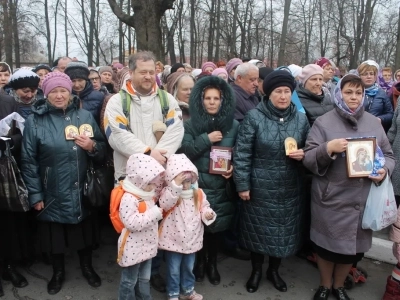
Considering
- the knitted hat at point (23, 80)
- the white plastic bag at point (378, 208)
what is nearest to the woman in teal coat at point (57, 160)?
the knitted hat at point (23, 80)

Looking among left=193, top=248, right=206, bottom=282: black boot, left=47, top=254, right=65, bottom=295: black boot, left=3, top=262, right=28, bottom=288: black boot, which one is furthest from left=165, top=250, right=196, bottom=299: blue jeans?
left=3, top=262, right=28, bottom=288: black boot

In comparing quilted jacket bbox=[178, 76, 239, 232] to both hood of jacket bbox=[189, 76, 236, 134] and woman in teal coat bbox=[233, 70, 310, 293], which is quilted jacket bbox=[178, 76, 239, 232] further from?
woman in teal coat bbox=[233, 70, 310, 293]

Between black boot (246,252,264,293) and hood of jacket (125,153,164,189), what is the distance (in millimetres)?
1404

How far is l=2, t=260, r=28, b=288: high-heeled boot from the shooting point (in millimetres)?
3561

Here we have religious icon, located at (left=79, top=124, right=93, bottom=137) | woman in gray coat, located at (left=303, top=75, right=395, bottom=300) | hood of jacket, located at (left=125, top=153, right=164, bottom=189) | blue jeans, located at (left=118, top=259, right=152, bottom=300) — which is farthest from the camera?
religious icon, located at (left=79, top=124, right=93, bottom=137)

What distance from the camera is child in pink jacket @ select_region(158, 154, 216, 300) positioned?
9.67 feet

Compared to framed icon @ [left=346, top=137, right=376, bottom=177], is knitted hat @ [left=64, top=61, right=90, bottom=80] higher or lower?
higher

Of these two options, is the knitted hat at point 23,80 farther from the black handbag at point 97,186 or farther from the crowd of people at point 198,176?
the black handbag at point 97,186

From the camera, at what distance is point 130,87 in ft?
10.9

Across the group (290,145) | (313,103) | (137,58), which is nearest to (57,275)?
(137,58)

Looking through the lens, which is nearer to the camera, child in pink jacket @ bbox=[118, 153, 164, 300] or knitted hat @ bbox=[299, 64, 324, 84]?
child in pink jacket @ bbox=[118, 153, 164, 300]

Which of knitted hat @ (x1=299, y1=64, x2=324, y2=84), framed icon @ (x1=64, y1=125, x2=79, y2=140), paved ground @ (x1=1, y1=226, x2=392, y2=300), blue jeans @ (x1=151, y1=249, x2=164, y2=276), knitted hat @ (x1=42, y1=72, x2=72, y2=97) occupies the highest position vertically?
knitted hat @ (x1=299, y1=64, x2=324, y2=84)

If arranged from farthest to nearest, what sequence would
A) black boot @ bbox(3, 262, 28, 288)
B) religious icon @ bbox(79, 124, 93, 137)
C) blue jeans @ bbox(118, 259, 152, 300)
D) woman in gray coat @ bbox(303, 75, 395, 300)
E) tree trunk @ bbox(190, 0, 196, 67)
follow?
tree trunk @ bbox(190, 0, 196, 67) → black boot @ bbox(3, 262, 28, 288) → religious icon @ bbox(79, 124, 93, 137) → woman in gray coat @ bbox(303, 75, 395, 300) → blue jeans @ bbox(118, 259, 152, 300)

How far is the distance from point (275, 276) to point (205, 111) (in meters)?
1.70
